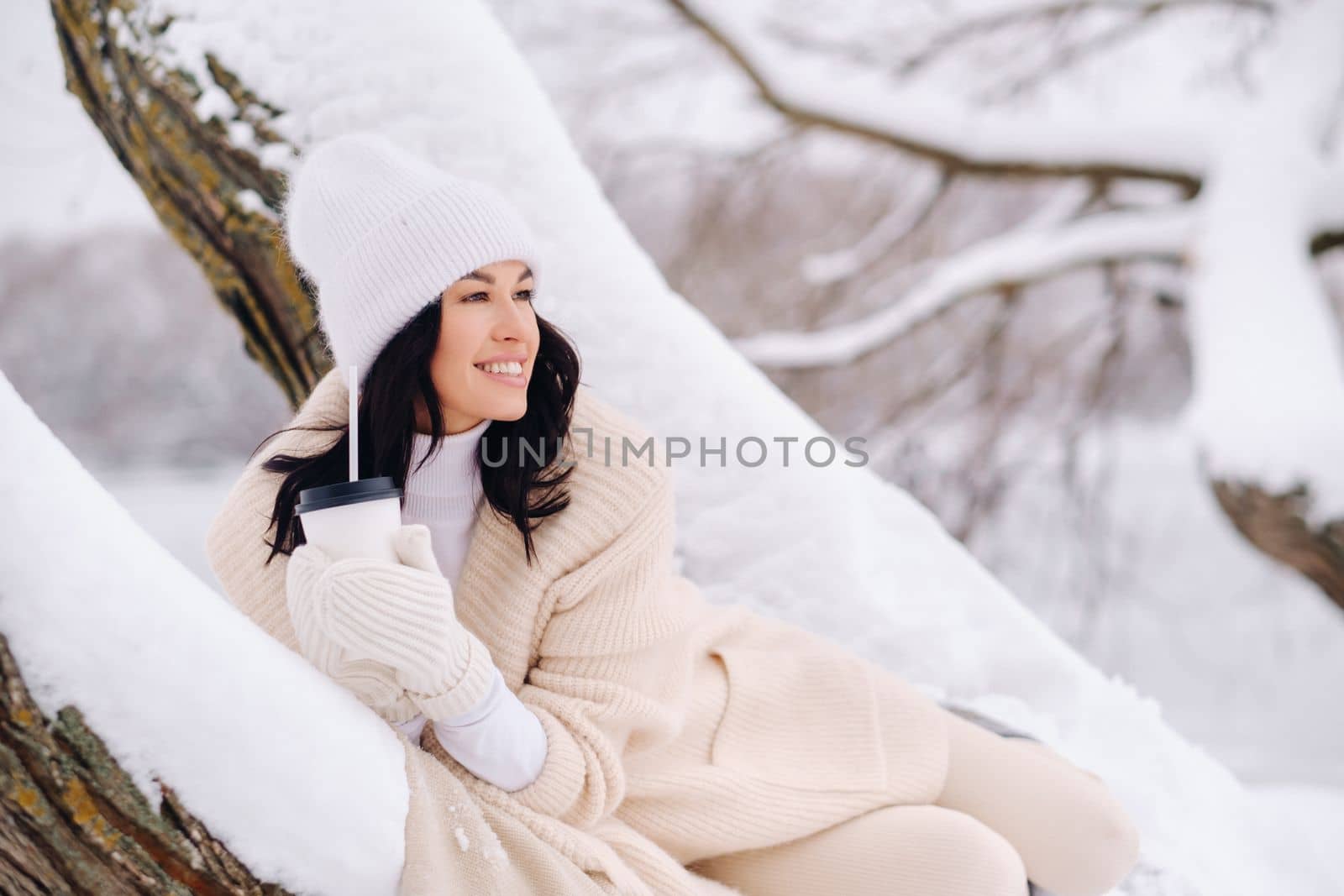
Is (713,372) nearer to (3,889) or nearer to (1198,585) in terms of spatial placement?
(3,889)

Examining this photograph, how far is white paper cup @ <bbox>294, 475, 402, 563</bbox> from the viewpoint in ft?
2.95

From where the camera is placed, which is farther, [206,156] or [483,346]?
[206,156]

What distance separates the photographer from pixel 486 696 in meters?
0.95

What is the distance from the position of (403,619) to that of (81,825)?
27 centimetres

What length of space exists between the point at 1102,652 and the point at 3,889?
5537 millimetres

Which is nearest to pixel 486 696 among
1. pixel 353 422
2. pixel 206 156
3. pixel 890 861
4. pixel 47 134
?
pixel 353 422

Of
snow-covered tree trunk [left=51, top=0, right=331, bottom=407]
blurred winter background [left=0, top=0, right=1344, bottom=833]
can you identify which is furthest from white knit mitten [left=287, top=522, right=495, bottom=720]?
blurred winter background [left=0, top=0, right=1344, bottom=833]

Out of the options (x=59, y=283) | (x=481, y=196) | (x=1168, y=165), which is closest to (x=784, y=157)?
(x=1168, y=165)

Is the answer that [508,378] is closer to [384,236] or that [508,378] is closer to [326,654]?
[384,236]

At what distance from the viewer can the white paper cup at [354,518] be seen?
35.4 inches

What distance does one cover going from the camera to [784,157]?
3969 mm

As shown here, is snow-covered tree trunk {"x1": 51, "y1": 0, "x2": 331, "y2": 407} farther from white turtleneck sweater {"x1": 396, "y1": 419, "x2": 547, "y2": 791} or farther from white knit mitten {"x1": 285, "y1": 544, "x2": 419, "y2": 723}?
white knit mitten {"x1": 285, "y1": 544, "x2": 419, "y2": 723}

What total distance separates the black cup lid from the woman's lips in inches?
8.2

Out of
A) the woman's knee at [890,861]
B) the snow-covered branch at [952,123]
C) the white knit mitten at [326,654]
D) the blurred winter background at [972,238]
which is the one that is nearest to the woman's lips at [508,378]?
the white knit mitten at [326,654]
